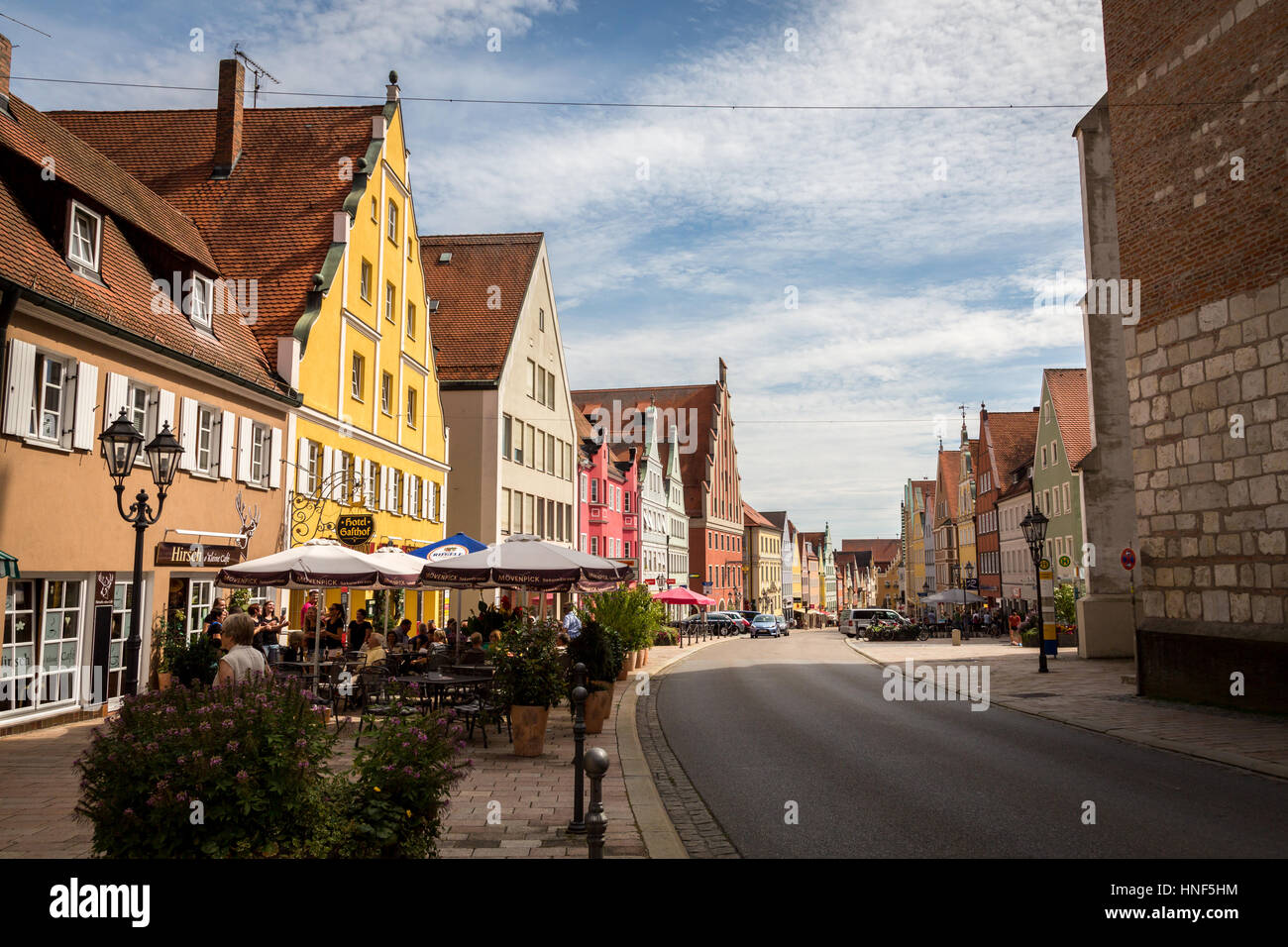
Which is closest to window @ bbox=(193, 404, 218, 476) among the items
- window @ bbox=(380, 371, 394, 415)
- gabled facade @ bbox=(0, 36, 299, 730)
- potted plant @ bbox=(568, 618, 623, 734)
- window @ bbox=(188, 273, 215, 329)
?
gabled facade @ bbox=(0, 36, 299, 730)

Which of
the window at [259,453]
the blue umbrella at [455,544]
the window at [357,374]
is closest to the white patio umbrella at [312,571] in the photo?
the blue umbrella at [455,544]

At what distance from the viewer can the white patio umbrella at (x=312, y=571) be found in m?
14.6

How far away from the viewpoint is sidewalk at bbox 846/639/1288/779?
1230 centimetres

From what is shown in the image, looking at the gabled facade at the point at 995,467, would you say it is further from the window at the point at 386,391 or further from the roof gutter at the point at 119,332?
the roof gutter at the point at 119,332

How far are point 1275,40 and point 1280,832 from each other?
1272 cm

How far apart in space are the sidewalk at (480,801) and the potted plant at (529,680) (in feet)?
1.03

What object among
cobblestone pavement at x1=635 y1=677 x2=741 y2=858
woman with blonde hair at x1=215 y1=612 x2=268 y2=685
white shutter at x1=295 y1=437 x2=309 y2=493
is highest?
white shutter at x1=295 y1=437 x2=309 y2=493

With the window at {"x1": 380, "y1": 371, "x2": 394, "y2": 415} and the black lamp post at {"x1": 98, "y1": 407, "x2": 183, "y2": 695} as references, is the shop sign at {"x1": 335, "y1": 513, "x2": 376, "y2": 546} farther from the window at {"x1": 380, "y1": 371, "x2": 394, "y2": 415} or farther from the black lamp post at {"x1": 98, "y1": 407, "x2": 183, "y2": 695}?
the black lamp post at {"x1": 98, "y1": 407, "x2": 183, "y2": 695}

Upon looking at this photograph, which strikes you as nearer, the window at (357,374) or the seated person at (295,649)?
the seated person at (295,649)

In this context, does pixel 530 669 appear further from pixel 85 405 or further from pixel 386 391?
pixel 386 391

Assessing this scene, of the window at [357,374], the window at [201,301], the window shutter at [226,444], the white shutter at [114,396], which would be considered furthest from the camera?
the window at [357,374]

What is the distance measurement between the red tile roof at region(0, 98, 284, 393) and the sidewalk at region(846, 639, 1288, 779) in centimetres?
1620

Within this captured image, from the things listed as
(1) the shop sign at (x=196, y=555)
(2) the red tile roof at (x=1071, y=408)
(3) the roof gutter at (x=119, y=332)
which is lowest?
(1) the shop sign at (x=196, y=555)

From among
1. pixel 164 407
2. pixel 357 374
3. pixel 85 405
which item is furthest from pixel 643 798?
pixel 357 374
